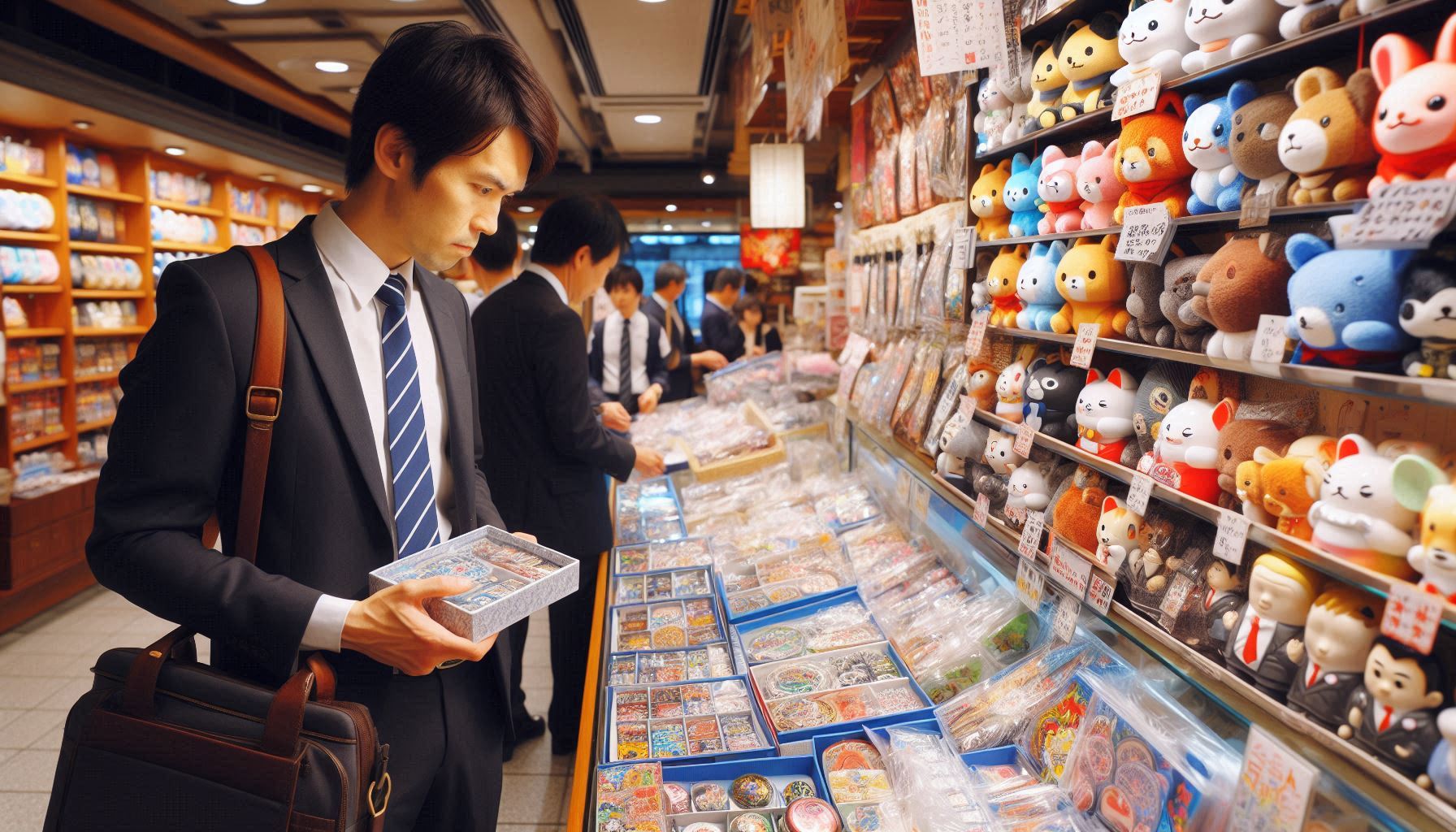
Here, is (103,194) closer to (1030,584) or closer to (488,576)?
(488,576)

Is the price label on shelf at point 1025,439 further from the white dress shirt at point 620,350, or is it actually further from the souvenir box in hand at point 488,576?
the white dress shirt at point 620,350

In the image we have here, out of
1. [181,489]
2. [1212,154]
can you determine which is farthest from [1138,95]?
[181,489]

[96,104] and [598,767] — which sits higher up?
A: [96,104]

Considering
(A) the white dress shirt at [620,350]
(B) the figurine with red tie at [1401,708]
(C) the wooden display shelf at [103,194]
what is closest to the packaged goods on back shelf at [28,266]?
(C) the wooden display shelf at [103,194]

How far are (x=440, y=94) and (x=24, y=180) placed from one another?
19.8 feet

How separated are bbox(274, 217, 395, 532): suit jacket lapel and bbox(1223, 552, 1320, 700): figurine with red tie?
4.18 feet

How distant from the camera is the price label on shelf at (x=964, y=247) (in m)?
2.28

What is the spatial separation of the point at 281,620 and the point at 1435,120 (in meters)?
1.49

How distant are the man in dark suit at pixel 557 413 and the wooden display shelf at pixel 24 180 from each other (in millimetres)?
4682

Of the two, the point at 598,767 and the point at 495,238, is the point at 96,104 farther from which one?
the point at 598,767

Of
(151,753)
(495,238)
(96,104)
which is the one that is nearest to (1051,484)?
(151,753)

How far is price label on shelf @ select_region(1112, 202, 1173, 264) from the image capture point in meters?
1.42

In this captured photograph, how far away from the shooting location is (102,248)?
639cm

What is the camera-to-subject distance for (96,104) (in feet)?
16.5
